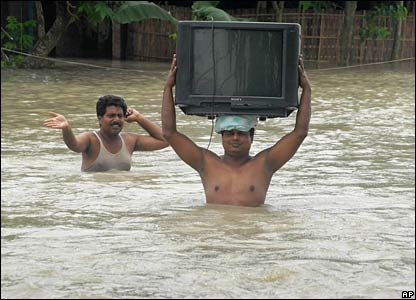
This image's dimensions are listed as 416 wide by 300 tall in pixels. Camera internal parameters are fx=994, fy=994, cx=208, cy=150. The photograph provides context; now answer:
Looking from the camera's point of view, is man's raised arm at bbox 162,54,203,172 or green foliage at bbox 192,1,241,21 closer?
man's raised arm at bbox 162,54,203,172

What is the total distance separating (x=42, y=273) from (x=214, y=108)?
1.63 m

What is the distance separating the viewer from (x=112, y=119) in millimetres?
8336

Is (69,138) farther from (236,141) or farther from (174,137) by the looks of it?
(236,141)

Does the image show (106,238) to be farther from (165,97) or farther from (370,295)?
(370,295)

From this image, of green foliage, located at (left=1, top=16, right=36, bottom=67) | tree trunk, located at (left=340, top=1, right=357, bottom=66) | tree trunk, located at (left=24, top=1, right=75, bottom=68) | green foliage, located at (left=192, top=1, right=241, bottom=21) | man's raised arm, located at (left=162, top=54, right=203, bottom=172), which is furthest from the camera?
tree trunk, located at (left=340, top=1, right=357, bottom=66)

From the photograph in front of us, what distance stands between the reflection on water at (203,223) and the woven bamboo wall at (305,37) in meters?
12.4

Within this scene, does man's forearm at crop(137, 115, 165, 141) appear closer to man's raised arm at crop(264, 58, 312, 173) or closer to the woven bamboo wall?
man's raised arm at crop(264, 58, 312, 173)

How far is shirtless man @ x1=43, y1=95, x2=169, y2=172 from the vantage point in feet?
27.1

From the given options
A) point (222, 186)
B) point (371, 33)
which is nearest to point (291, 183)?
point (222, 186)

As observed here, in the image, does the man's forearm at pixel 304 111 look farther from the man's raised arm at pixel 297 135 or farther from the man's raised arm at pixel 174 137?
the man's raised arm at pixel 174 137

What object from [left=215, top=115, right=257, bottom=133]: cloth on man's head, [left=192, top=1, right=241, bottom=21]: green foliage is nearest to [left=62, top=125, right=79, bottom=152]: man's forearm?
[left=215, top=115, right=257, bottom=133]: cloth on man's head

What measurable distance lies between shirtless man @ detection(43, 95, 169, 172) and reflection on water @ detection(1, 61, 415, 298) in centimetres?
14

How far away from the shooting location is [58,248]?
226 inches

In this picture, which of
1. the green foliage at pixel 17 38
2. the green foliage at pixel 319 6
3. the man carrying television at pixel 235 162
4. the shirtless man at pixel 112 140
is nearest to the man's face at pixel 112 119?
the shirtless man at pixel 112 140
